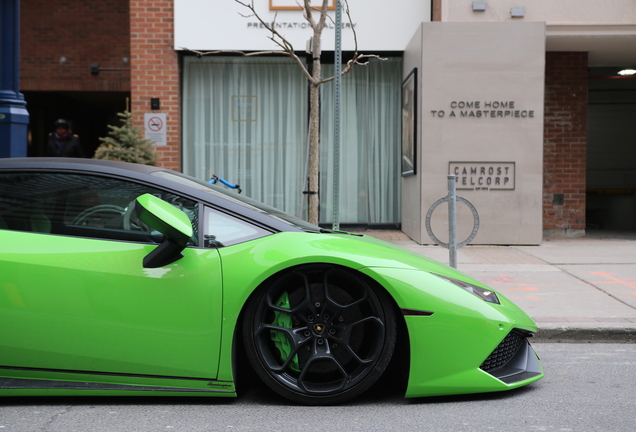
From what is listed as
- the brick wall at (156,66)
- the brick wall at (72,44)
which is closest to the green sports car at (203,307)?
the brick wall at (156,66)

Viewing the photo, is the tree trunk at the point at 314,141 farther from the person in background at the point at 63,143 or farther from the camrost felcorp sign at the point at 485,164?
the person in background at the point at 63,143

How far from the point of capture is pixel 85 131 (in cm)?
2112

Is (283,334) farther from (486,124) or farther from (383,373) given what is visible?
(486,124)

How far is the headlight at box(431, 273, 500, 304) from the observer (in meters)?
3.57

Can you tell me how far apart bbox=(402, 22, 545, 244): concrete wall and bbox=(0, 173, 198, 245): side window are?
7.34 meters

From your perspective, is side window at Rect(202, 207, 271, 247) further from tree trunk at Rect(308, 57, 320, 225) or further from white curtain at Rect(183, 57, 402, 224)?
white curtain at Rect(183, 57, 402, 224)

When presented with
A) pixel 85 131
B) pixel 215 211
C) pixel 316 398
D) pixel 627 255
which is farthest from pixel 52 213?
pixel 85 131

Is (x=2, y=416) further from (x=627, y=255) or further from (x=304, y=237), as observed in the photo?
(x=627, y=255)

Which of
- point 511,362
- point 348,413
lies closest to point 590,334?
point 511,362

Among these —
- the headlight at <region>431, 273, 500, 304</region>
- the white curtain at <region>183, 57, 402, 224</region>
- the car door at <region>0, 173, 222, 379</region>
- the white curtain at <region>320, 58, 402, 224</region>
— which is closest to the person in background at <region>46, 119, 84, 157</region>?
the white curtain at <region>183, 57, 402, 224</region>

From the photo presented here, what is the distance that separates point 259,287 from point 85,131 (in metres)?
19.2

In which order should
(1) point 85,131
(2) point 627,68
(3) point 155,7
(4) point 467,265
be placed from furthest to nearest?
(1) point 85,131
(2) point 627,68
(3) point 155,7
(4) point 467,265

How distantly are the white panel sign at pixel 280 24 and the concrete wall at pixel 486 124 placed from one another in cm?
133

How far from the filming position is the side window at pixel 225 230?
136 inches
